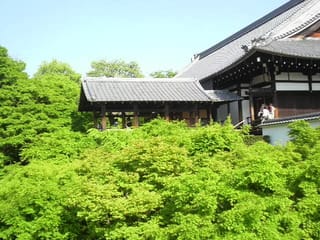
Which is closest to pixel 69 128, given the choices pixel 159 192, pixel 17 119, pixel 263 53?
pixel 17 119

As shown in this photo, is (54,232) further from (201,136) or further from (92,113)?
(92,113)

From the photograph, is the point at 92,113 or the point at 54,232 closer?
the point at 54,232

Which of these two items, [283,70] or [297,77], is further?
[297,77]

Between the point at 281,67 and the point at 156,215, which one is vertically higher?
the point at 281,67

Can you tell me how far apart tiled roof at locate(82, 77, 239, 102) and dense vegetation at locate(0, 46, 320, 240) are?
6.57m

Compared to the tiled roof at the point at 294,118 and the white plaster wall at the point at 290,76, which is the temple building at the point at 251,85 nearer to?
the white plaster wall at the point at 290,76

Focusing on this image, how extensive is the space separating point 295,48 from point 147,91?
593cm

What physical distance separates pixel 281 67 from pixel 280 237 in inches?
435

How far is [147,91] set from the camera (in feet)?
56.9

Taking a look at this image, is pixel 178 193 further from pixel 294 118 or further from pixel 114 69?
pixel 114 69

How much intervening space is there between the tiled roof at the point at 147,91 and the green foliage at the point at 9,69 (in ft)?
12.8

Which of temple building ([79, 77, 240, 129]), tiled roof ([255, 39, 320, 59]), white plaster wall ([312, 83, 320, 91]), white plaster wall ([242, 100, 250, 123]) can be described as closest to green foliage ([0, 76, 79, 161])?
temple building ([79, 77, 240, 129])

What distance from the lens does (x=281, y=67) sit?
15922 mm

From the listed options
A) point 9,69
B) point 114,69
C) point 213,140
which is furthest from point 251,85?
point 114,69
